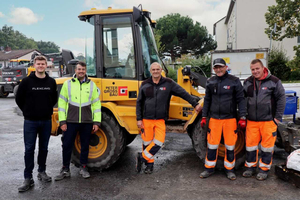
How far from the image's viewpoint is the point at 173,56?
38031 millimetres

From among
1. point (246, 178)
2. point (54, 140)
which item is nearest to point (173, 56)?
point (54, 140)

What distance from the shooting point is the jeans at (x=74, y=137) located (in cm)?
419

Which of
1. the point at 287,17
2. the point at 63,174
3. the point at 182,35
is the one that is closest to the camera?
the point at 63,174

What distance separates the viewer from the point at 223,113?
4094mm

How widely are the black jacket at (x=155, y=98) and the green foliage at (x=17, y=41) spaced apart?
82.0 m

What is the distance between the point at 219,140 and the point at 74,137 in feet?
7.32

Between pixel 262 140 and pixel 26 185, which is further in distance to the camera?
pixel 262 140

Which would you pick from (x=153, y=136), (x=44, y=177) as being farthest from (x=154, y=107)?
(x=44, y=177)

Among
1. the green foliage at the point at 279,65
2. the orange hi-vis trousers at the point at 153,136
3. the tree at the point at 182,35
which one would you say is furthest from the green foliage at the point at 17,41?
the orange hi-vis trousers at the point at 153,136

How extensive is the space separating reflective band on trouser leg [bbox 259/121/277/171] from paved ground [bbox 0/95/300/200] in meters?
0.25

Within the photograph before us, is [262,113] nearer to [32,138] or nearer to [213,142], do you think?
[213,142]

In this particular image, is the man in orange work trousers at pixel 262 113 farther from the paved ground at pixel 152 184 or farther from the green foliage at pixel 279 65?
the green foliage at pixel 279 65

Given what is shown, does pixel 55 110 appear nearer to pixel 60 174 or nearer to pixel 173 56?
pixel 60 174

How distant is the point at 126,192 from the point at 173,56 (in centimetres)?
3519
